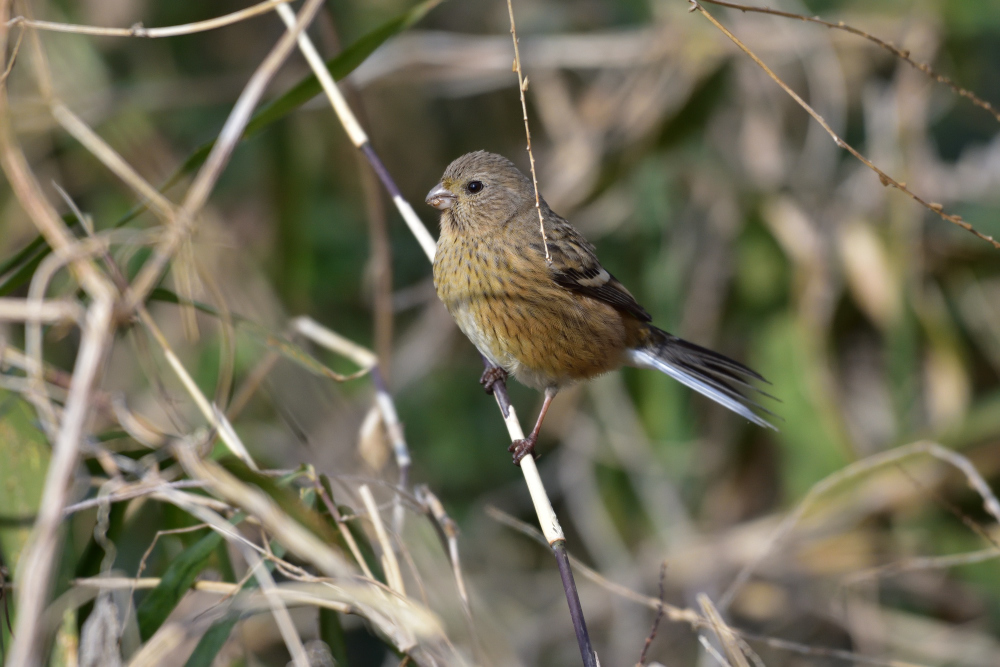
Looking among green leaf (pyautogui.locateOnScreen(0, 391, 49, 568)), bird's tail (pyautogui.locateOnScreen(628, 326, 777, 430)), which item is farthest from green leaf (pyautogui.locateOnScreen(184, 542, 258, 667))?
bird's tail (pyautogui.locateOnScreen(628, 326, 777, 430))

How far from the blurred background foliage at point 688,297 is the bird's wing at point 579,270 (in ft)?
3.27

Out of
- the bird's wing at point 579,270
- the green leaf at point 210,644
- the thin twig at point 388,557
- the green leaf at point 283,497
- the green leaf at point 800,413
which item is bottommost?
the green leaf at point 800,413

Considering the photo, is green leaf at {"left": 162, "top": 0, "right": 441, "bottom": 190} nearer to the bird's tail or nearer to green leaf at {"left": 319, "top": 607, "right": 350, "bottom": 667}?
green leaf at {"left": 319, "top": 607, "right": 350, "bottom": 667}

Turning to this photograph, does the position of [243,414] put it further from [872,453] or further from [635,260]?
[872,453]

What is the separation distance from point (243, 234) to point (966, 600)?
486 cm

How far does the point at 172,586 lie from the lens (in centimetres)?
201

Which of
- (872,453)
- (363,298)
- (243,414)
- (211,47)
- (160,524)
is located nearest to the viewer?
(160,524)

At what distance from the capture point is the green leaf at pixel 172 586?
6.53 ft

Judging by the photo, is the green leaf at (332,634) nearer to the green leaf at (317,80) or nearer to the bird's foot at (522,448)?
the bird's foot at (522,448)

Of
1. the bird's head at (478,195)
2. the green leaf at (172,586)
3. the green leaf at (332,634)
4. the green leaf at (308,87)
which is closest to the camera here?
the green leaf at (172,586)

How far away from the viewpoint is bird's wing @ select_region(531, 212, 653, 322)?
347 centimetres

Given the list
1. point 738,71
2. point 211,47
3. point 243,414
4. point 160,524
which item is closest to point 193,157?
point 160,524

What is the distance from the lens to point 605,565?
4.83 metres

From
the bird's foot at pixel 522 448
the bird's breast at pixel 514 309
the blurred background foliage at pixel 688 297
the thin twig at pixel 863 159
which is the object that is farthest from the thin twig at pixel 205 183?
the blurred background foliage at pixel 688 297
